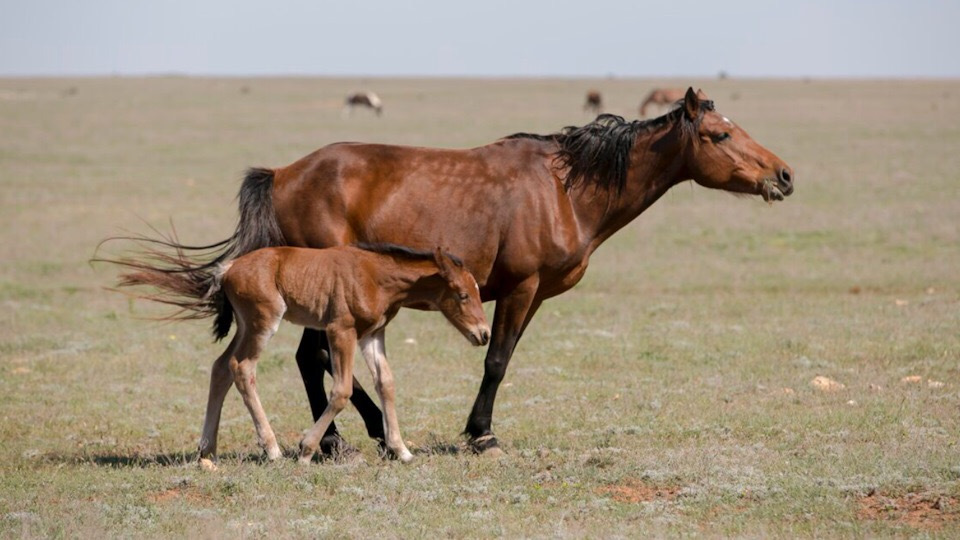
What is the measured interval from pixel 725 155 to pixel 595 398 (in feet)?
8.53

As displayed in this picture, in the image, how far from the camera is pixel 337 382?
7984mm

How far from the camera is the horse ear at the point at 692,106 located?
341 inches

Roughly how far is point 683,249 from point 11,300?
401 inches

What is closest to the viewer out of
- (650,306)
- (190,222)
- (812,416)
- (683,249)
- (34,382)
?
(812,416)

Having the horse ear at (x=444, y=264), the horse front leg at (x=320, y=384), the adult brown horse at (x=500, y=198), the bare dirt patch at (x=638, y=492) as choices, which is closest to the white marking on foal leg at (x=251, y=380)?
the adult brown horse at (x=500, y=198)

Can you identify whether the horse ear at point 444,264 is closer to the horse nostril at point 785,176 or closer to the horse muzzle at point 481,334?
the horse muzzle at point 481,334

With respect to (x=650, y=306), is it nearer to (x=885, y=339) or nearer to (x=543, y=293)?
(x=885, y=339)

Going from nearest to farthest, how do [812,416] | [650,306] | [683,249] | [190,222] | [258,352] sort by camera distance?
[258,352]
[812,416]
[650,306]
[683,249]
[190,222]

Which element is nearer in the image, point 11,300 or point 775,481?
point 775,481

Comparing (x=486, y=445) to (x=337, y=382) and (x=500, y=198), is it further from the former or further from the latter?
(x=500, y=198)

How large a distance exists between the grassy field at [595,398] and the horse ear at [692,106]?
2.19 metres

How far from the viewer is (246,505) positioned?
7121 mm

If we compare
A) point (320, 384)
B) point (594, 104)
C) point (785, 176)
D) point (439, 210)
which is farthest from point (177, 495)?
point (594, 104)

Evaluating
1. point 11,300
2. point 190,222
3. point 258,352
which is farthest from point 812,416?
point 190,222
